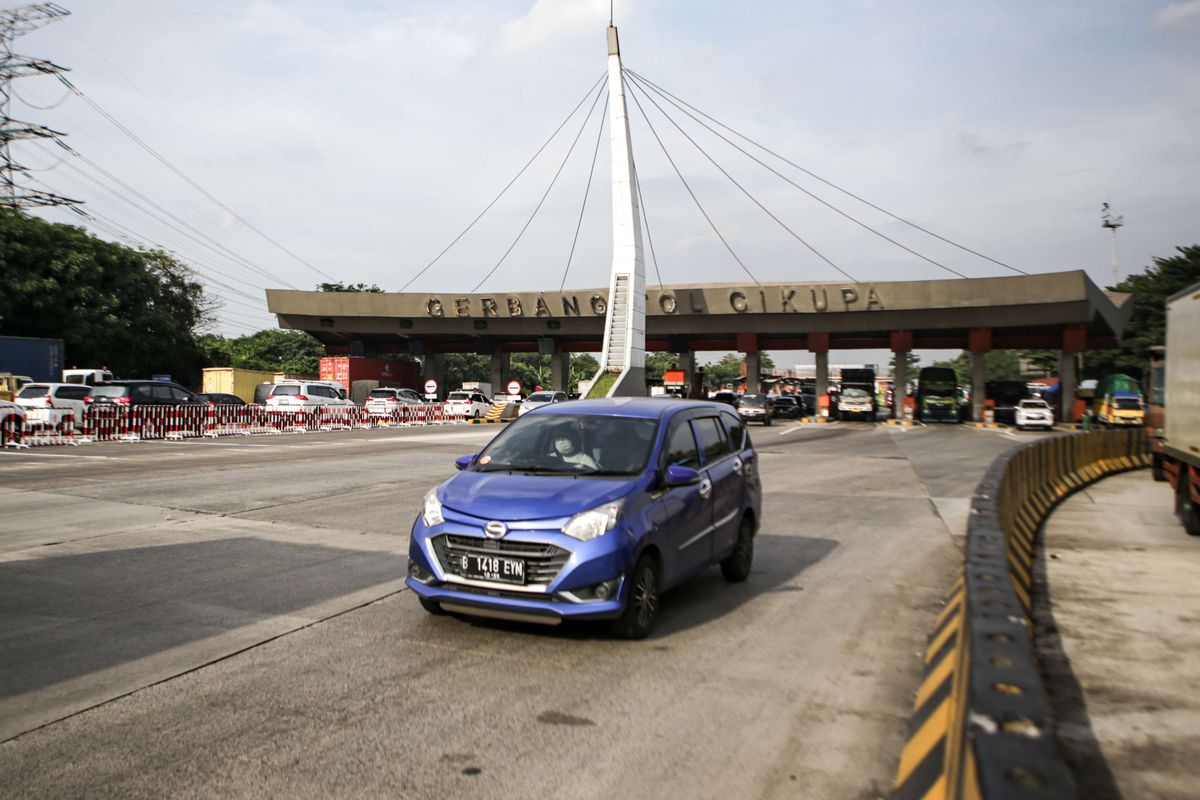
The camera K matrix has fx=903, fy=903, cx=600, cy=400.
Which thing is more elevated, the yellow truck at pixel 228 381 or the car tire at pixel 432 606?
the yellow truck at pixel 228 381

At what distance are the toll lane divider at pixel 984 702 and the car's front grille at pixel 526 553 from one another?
2284 mm

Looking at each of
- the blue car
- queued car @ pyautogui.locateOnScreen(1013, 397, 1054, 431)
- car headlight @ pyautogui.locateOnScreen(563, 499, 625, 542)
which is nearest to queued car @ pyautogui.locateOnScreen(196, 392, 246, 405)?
the blue car

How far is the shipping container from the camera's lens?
57.0 m

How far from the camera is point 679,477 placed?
660 cm

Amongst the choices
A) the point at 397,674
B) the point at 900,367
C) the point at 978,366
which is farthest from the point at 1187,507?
the point at 900,367

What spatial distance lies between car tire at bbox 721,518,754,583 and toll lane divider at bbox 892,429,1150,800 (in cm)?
182

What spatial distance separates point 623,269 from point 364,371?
2042 centimetres

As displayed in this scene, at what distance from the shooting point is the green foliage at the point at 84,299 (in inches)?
1789

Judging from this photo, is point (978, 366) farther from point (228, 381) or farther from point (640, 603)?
point (640, 603)

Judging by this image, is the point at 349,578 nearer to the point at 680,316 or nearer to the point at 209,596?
the point at 209,596

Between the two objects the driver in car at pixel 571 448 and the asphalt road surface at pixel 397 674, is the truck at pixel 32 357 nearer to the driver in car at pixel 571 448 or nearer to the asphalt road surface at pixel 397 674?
the asphalt road surface at pixel 397 674

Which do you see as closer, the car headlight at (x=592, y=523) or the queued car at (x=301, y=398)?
the car headlight at (x=592, y=523)

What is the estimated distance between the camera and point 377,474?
57.3 ft

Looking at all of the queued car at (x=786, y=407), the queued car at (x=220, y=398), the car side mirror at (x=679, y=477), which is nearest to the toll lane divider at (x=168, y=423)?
the queued car at (x=220, y=398)
